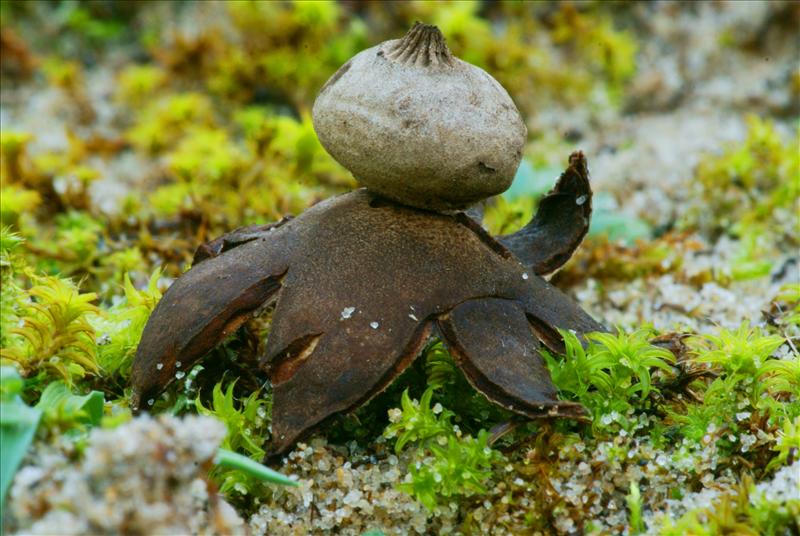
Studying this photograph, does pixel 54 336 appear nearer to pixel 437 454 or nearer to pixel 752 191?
pixel 437 454

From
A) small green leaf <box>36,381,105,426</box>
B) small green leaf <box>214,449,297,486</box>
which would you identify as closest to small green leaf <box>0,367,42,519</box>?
small green leaf <box>36,381,105,426</box>

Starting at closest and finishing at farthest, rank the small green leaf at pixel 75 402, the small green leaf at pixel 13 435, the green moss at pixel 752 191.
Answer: the small green leaf at pixel 13 435 → the small green leaf at pixel 75 402 → the green moss at pixel 752 191

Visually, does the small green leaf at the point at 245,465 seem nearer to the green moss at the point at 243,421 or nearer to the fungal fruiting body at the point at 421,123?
the green moss at the point at 243,421

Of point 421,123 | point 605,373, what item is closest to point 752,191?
point 605,373

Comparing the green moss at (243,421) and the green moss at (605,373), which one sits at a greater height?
the green moss at (605,373)

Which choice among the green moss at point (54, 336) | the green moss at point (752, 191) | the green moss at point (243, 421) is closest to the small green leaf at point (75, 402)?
the green moss at point (54, 336)

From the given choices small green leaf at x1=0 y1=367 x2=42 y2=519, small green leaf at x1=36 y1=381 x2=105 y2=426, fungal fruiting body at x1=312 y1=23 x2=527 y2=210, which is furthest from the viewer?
fungal fruiting body at x1=312 y1=23 x2=527 y2=210

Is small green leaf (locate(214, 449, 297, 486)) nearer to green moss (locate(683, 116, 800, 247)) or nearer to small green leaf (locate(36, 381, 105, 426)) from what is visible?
small green leaf (locate(36, 381, 105, 426))

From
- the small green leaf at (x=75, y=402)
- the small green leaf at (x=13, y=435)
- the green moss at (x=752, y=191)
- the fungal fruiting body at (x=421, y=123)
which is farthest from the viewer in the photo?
the green moss at (x=752, y=191)
